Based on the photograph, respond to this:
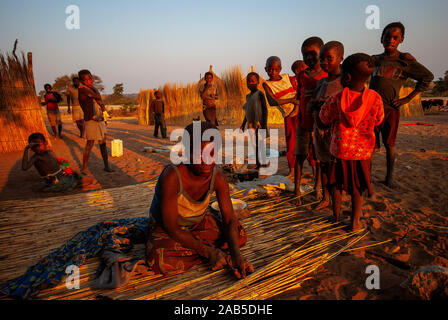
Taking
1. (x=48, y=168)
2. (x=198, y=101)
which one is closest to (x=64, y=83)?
(x=198, y=101)

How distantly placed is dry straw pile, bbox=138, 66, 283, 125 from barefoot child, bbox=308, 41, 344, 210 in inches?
402

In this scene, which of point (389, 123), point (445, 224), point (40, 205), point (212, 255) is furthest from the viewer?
point (389, 123)

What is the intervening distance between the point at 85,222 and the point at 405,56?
4.29 m

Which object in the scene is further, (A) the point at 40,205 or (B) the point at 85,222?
(A) the point at 40,205

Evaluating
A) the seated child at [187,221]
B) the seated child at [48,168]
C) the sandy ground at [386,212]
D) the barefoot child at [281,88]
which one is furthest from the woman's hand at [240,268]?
the seated child at [48,168]

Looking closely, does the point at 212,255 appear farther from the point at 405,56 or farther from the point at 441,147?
the point at 441,147

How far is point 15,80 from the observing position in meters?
6.21

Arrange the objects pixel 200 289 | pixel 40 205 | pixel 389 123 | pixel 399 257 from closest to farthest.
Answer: pixel 200 289 < pixel 399 257 < pixel 40 205 < pixel 389 123

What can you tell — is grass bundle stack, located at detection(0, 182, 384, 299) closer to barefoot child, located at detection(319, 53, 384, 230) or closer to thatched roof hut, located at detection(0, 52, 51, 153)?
barefoot child, located at detection(319, 53, 384, 230)

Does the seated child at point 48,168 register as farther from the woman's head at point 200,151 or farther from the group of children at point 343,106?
the group of children at point 343,106

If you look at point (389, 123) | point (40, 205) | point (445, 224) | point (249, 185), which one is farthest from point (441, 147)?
point (40, 205)

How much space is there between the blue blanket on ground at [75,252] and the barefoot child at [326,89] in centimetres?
195

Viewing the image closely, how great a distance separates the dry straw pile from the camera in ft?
43.2

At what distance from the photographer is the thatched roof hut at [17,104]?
6.07 metres
